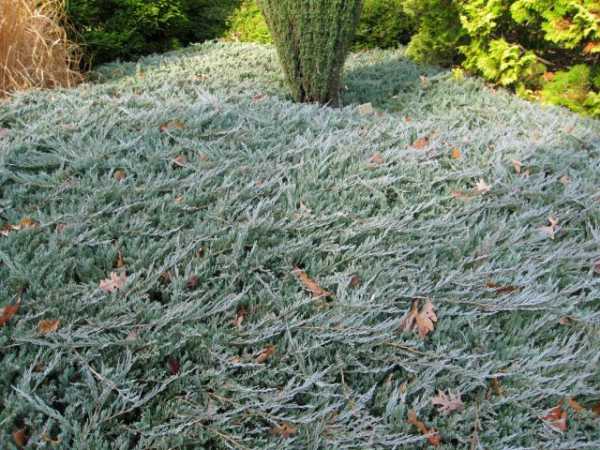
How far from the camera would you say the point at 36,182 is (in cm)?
233

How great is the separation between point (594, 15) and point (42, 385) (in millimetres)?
4476

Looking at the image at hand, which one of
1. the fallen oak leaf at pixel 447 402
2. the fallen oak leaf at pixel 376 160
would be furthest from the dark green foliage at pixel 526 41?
the fallen oak leaf at pixel 447 402

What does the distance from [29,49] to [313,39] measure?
244cm

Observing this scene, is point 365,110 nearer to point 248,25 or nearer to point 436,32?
point 436,32

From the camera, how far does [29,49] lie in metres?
4.52

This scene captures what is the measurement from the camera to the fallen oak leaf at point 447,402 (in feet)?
5.40

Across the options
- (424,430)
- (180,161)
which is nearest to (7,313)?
(180,161)

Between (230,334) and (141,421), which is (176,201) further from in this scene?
(141,421)

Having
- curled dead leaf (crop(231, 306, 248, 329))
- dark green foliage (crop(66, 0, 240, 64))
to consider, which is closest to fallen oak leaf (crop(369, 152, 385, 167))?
curled dead leaf (crop(231, 306, 248, 329))

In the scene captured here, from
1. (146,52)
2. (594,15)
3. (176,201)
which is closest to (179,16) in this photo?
(146,52)

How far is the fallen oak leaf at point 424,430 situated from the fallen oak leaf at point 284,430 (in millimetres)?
359

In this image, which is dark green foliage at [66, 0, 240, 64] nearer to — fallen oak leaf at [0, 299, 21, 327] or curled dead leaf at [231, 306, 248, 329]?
fallen oak leaf at [0, 299, 21, 327]

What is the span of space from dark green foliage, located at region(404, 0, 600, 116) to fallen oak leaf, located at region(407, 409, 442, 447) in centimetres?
375

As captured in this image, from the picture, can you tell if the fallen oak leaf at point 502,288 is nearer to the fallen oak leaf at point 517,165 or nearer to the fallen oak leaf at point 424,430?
the fallen oak leaf at point 424,430
